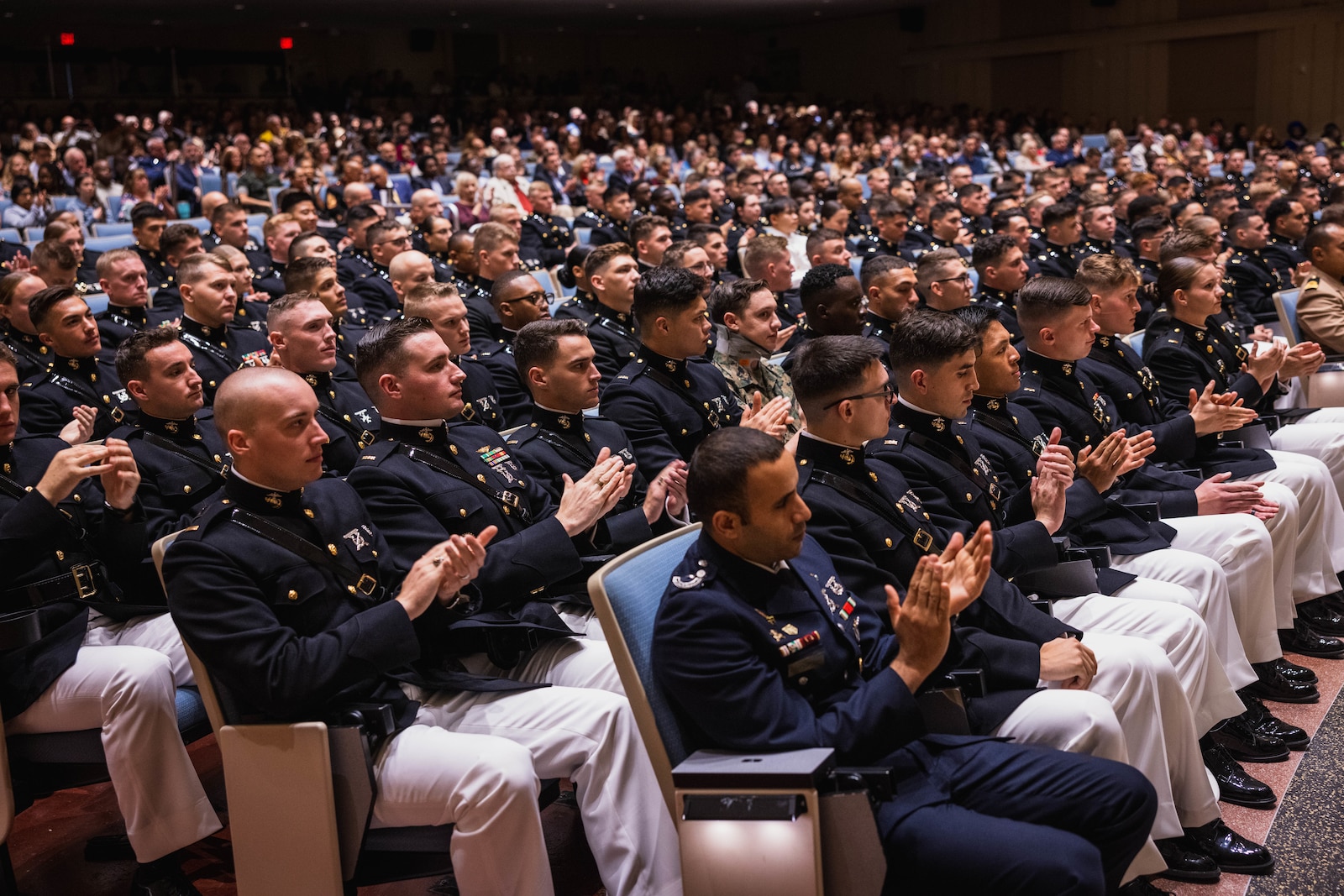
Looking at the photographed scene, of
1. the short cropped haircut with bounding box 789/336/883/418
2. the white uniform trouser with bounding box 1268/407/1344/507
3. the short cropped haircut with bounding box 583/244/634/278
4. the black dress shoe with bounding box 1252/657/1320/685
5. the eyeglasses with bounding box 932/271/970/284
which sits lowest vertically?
the black dress shoe with bounding box 1252/657/1320/685

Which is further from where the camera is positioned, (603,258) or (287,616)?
(603,258)

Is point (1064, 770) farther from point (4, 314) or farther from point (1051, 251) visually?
point (1051, 251)

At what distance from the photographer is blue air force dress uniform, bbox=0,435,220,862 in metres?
2.24

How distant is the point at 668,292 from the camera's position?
346 cm

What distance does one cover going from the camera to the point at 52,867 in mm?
2500

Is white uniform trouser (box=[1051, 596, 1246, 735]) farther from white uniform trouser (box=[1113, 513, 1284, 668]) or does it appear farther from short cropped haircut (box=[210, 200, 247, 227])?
short cropped haircut (box=[210, 200, 247, 227])

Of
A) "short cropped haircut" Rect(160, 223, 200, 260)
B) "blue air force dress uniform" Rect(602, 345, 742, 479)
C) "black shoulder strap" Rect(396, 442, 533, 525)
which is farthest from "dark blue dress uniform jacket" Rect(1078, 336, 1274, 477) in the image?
"short cropped haircut" Rect(160, 223, 200, 260)

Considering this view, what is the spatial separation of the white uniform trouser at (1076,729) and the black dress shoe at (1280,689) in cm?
Result: 120

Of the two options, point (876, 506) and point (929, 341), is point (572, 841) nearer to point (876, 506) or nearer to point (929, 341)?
point (876, 506)

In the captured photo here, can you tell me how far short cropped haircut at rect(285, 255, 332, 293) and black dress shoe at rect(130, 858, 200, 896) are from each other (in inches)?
100

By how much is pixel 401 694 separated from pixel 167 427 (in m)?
1.31

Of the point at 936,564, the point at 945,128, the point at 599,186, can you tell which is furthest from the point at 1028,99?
the point at 936,564

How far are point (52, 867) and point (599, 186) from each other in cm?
737

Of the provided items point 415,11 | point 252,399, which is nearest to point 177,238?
point 252,399
